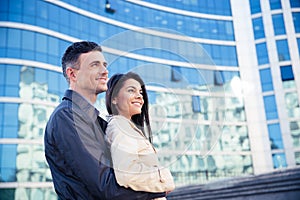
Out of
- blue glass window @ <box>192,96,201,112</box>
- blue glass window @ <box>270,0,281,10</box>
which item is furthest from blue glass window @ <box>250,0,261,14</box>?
blue glass window @ <box>192,96,201,112</box>

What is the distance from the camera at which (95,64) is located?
1.32 meters

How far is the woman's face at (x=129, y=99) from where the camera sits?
1.30 metres

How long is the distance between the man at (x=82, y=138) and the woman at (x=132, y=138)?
0.12 feet

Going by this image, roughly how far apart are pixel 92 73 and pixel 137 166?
1.29 ft

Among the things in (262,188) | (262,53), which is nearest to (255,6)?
(262,53)

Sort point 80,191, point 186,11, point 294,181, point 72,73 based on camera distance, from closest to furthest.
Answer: point 80,191
point 72,73
point 294,181
point 186,11

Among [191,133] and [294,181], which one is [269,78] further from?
[191,133]

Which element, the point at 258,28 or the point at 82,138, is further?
the point at 258,28

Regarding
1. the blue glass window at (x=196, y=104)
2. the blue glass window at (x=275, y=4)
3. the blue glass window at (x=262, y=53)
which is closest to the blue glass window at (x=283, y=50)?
the blue glass window at (x=262, y=53)

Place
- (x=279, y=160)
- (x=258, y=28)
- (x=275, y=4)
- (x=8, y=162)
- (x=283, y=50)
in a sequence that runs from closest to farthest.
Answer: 1. (x=8, y=162)
2. (x=279, y=160)
3. (x=283, y=50)
4. (x=275, y=4)
5. (x=258, y=28)

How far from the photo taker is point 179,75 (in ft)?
4.28

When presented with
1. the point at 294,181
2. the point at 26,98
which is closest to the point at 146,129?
the point at 294,181

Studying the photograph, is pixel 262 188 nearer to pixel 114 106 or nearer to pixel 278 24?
pixel 114 106

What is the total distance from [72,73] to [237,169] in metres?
29.7
